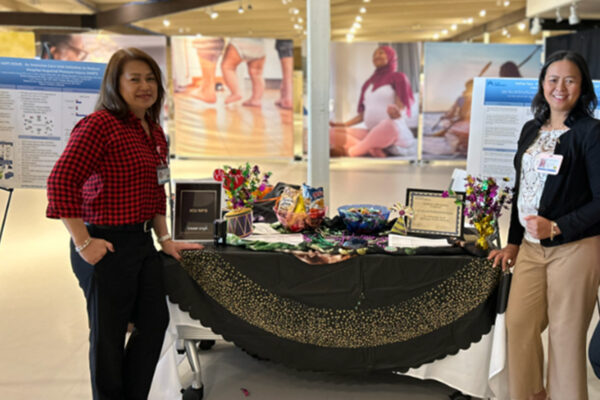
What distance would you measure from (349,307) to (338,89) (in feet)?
27.7

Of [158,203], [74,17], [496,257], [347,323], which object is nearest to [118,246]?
[158,203]

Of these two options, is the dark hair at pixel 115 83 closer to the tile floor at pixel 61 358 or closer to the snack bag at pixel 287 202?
the snack bag at pixel 287 202

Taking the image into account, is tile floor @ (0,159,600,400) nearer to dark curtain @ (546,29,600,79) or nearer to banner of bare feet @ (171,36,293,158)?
banner of bare feet @ (171,36,293,158)

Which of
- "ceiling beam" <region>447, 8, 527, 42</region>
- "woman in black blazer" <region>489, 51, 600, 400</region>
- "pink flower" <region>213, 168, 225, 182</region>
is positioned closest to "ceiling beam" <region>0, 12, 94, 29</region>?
"ceiling beam" <region>447, 8, 527, 42</region>

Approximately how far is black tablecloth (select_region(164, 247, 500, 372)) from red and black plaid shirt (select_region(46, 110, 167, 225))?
475 millimetres

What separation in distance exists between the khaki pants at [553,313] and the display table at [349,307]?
7.7 inches

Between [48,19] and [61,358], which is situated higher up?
[48,19]

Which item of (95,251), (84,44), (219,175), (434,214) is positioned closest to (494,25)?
(84,44)

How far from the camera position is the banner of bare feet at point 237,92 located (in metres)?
10.9

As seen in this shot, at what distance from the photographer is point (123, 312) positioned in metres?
2.21

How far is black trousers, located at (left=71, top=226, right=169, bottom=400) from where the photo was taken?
7.02ft

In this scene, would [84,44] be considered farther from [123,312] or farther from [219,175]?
[123,312]

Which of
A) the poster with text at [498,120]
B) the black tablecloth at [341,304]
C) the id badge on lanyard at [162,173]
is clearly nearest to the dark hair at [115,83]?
the id badge on lanyard at [162,173]

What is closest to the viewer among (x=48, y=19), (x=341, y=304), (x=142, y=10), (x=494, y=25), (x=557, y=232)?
(x=557, y=232)
